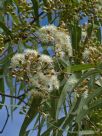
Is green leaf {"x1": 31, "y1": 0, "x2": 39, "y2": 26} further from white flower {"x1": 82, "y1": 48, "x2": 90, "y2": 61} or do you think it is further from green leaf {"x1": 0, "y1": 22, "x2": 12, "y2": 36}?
white flower {"x1": 82, "y1": 48, "x2": 90, "y2": 61}

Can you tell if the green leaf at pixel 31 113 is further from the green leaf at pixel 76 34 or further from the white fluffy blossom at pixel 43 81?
the green leaf at pixel 76 34

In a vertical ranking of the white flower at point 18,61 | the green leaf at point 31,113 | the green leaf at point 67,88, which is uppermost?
the white flower at point 18,61

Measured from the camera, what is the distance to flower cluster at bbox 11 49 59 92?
1.81 metres

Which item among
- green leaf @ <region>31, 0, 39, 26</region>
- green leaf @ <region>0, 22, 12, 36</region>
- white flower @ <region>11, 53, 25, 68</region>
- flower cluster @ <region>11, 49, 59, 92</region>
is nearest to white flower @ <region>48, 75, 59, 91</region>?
flower cluster @ <region>11, 49, 59, 92</region>

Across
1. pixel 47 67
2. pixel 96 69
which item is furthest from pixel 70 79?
pixel 47 67

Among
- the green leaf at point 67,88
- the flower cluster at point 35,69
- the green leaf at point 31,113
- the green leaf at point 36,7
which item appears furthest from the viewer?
the green leaf at point 36,7

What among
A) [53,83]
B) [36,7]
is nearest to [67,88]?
[53,83]

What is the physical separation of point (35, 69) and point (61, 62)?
0.42 meters

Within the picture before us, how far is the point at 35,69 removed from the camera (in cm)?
181

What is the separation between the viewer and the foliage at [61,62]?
1951mm

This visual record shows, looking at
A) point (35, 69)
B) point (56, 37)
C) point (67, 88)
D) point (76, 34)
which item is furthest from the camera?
point (76, 34)

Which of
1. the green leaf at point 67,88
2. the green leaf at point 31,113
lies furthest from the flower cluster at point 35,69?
the green leaf at point 31,113

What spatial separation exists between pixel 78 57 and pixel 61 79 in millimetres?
121

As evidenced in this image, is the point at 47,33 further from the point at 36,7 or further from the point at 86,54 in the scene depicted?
the point at 36,7
